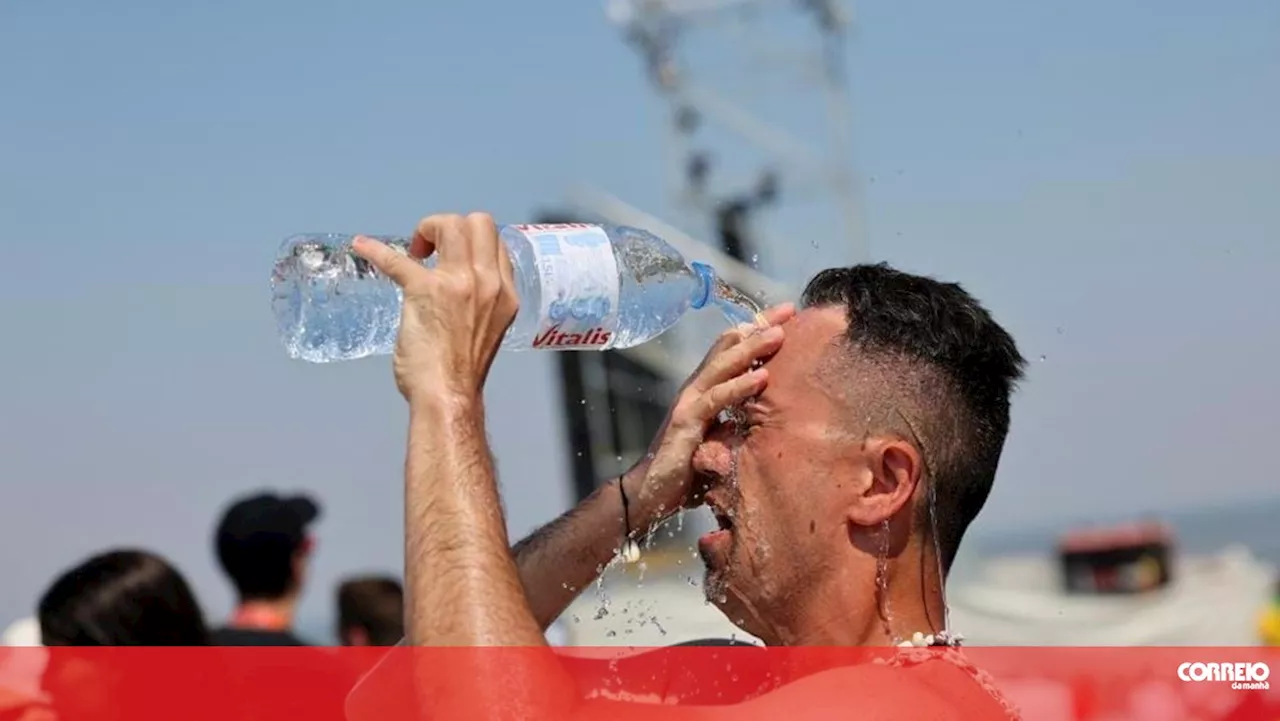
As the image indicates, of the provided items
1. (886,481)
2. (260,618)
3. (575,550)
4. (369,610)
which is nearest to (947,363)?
(886,481)

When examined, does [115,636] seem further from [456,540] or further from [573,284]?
[456,540]

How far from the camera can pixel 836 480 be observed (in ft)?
9.86

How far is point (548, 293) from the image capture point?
10.3ft

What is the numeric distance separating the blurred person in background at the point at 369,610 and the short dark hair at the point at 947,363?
509 cm

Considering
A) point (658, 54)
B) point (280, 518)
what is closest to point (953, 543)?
point (280, 518)

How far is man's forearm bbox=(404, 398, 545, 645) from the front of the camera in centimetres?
246

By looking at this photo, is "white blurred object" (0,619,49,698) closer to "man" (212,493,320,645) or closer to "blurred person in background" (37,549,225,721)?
"blurred person in background" (37,549,225,721)

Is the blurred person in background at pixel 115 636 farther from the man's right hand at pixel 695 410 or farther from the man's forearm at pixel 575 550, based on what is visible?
the man's right hand at pixel 695 410

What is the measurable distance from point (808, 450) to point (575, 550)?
668 millimetres

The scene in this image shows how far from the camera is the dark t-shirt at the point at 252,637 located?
5.79 m

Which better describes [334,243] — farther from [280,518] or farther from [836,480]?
[280,518]

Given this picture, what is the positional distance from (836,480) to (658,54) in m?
16.8

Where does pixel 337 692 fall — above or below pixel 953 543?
below

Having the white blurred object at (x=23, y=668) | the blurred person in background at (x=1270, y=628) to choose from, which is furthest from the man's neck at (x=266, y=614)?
the blurred person in background at (x=1270, y=628)
